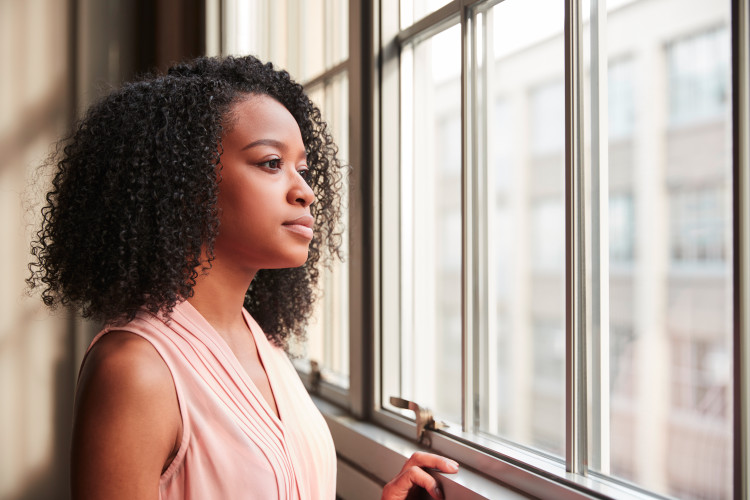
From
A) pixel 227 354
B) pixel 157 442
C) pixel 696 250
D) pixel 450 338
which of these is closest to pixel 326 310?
pixel 227 354

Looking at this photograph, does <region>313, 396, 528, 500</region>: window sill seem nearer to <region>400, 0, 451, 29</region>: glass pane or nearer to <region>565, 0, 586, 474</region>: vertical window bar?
<region>565, 0, 586, 474</region>: vertical window bar

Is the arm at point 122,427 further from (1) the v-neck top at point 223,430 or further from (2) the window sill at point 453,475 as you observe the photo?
(2) the window sill at point 453,475

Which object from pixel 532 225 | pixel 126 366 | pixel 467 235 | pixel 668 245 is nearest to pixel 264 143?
pixel 126 366

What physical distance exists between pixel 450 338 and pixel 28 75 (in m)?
21.2

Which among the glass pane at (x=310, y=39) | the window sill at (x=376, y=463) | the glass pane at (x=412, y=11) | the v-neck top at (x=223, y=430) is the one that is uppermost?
the glass pane at (x=310, y=39)

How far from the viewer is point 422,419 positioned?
1166 mm

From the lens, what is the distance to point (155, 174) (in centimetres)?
83

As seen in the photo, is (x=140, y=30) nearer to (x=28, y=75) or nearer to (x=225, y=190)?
(x=28, y=75)

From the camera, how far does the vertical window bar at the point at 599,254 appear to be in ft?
3.01

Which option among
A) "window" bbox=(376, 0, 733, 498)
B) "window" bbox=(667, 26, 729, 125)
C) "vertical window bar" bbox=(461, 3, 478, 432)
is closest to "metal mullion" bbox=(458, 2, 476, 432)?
"vertical window bar" bbox=(461, 3, 478, 432)

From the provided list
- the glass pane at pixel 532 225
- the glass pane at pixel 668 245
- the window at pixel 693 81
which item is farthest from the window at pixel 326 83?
the window at pixel 693 81

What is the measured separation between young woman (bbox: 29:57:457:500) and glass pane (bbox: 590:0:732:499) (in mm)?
16298

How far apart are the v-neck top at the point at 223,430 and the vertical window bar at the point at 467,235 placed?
0.35 meters

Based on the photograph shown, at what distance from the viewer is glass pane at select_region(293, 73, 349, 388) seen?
1.73 meters
